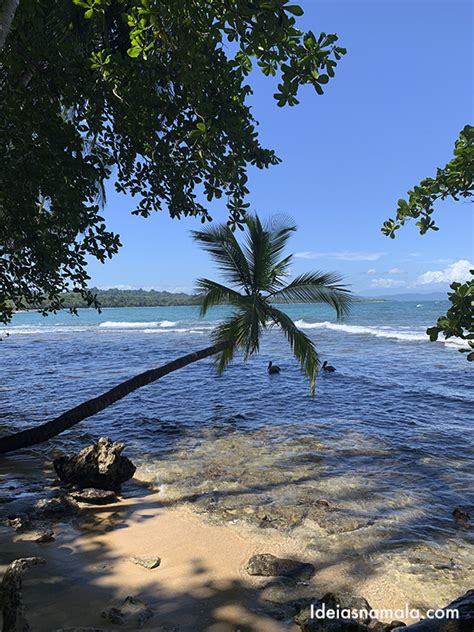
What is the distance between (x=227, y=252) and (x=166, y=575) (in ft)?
25.7

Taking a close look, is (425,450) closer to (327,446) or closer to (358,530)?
(327,446)

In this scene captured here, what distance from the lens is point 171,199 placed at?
7.49 meters

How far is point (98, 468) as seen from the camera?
7.09 metres

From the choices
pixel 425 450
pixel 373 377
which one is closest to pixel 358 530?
pixel 425 450

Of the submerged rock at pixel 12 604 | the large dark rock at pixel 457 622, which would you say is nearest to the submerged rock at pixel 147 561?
the submerged rock at pixel 12 604

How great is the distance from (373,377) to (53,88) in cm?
1700

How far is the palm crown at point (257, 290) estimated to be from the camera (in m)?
10.4

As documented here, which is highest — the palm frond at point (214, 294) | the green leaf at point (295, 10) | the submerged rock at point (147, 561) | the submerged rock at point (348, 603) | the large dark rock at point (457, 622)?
the green leaf at point (295, 10)

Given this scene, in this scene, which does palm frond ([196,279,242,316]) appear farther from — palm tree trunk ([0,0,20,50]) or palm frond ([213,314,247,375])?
palm tree trunk ([0,0,20,50])

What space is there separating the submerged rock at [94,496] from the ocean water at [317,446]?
1040mm

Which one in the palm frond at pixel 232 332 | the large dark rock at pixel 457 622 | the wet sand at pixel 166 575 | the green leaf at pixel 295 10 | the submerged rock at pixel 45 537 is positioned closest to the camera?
the large dark rock at pixel 457 622

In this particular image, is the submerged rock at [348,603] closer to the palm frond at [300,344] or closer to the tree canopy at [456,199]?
the tree canopy at [456,199]

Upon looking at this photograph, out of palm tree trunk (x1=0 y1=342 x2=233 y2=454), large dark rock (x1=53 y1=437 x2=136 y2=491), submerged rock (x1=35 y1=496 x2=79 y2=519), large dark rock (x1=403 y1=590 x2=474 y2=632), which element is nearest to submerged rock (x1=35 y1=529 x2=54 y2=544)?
submerged rock (x1=35 y1=496 x2=79 y2=519)

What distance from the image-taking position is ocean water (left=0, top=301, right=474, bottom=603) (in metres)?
5.67
